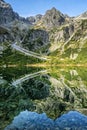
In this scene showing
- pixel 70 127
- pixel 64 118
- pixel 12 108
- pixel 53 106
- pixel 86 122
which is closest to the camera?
pixel 70 127

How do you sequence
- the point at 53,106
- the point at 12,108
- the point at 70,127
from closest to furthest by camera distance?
the point at 70,127, the point at 12,108, the point at 53,106

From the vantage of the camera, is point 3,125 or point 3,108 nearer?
point 3,125

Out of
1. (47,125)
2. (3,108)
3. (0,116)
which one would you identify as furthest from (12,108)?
(47,125)

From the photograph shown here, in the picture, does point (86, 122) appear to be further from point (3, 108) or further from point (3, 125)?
point (3, 108)

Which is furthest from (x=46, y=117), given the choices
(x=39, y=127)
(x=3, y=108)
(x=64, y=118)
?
(x=3, y=108)

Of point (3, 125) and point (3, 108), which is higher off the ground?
point (3, 108)

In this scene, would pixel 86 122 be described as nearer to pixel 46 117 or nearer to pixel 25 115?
pixel 46 117
